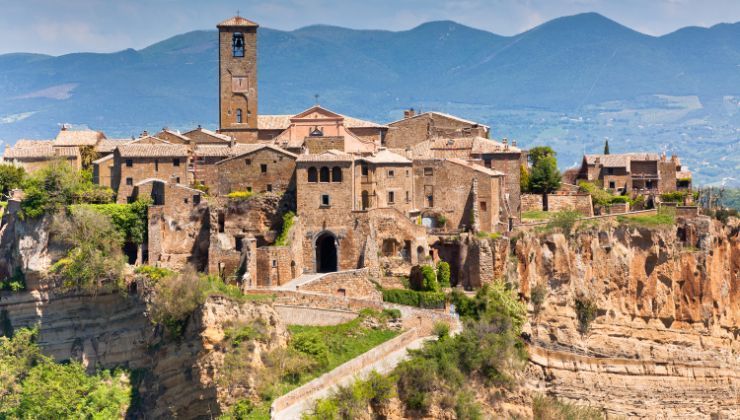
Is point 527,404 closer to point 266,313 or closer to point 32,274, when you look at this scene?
point 266,313

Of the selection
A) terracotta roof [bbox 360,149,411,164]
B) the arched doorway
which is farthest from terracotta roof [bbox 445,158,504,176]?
the arched doorway

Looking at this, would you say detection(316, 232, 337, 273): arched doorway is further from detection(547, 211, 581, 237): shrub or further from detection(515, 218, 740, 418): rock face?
detection(547, 211, 581, 237): shrub

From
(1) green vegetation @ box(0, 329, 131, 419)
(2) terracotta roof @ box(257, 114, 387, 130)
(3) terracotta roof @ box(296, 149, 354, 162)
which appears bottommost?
(1) green vegetation @ box(0, 329, 131, 419)

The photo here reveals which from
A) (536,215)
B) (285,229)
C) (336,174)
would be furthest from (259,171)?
(536,215)

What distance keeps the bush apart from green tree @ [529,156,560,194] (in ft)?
53.5

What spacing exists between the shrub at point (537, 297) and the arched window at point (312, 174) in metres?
13.0

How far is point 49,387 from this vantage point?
56.2 metres

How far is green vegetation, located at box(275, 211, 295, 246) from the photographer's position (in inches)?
2233

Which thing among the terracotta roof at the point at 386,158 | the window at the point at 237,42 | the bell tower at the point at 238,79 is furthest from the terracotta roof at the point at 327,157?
the window at the point at 237,42

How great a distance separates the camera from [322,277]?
54906 mm

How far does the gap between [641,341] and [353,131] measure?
65.2ft

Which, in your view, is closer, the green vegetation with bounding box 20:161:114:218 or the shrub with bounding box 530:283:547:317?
the green vegetation with bounding box 20:161:114:218

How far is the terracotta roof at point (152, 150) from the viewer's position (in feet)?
200

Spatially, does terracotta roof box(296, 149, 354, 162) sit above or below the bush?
above
